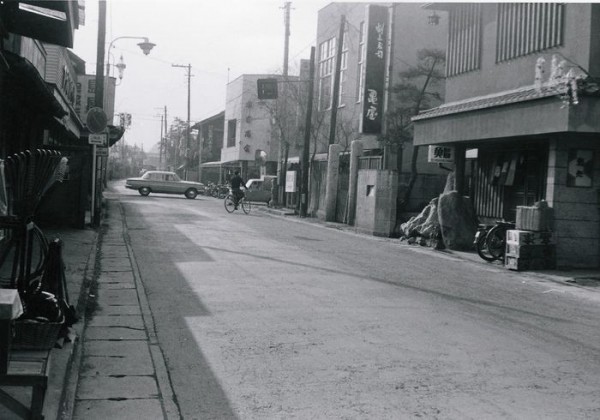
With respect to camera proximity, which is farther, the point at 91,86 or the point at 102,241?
the point at 91,86

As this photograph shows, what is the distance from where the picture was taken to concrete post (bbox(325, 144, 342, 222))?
86.7 ft

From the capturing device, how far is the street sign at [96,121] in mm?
17547

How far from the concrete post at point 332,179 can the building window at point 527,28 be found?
405 inches

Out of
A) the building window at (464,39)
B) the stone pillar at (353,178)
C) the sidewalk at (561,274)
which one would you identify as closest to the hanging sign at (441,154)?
the building window at (464,39)

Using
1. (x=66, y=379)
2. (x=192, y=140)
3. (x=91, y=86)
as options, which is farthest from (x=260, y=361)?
(x=192, y=140)

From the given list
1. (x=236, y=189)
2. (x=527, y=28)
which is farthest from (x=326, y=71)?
(x=527, y=28)

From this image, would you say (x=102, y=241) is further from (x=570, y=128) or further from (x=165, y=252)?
(x=570, y=128)

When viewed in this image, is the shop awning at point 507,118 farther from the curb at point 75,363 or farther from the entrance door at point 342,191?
the curb at point 75,363

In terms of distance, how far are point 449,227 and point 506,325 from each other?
9987 mm

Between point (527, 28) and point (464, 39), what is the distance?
3.18m

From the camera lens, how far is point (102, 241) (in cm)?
1512

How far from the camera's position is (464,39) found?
1867cm

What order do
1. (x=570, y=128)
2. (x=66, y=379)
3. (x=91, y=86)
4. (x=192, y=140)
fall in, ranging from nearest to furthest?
(x=66, y=379)
(x=570, y=128)
(x=91, y=86)
(x=192, y=140)

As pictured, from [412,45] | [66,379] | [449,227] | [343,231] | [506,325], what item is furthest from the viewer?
[412,45]
